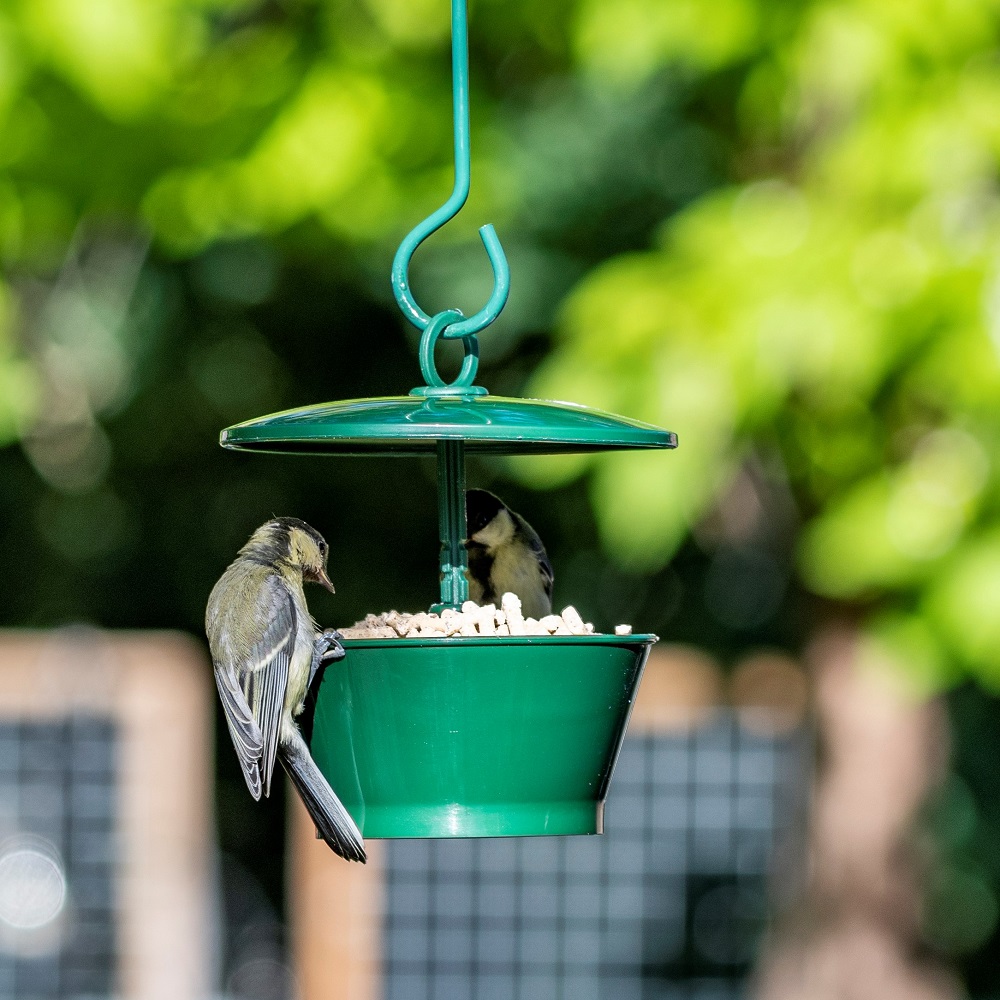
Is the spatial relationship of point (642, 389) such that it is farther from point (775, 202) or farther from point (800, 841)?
point (800, 841)

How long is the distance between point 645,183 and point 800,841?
8.61ft

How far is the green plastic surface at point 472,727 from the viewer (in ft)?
8.84

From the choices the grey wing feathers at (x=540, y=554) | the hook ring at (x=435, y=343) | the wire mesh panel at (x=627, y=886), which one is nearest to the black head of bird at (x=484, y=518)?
the grey wing feathers at (x=540, y=554)

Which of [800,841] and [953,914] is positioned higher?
[800,841]

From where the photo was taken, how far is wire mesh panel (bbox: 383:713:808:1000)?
692 cm

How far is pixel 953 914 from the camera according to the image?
8461 mm

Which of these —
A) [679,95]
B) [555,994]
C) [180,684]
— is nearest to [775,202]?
[679,95]

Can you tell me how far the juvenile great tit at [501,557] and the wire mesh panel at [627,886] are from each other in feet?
10.0

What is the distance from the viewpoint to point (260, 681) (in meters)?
2.86

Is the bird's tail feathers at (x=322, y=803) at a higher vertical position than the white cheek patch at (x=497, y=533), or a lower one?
lower

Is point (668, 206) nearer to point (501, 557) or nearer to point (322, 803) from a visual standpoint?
point (501, 557)

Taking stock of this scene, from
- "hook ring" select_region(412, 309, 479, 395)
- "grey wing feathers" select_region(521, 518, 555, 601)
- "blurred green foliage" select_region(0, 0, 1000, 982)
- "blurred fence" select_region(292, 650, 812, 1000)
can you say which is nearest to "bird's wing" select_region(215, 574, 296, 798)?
"hook ring" select_region(412, 309, 479, 395)

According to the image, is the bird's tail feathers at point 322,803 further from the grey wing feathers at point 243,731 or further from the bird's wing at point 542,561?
the bird's wing at point 542,561

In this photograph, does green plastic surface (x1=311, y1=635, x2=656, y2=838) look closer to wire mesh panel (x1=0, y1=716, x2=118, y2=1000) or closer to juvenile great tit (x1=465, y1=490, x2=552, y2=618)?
juvenile great tit (x1=465, y1=490, x2=552, y2=618)
